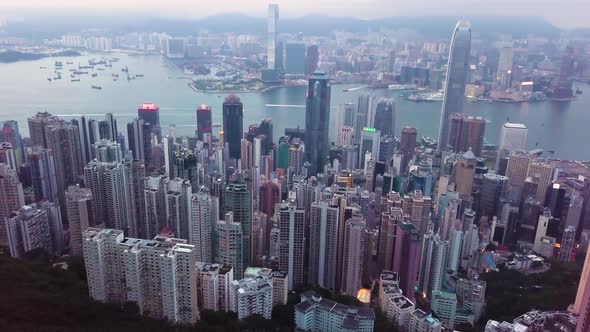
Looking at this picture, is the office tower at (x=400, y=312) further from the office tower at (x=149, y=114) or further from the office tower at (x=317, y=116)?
the office tower at (x=149, y=114)

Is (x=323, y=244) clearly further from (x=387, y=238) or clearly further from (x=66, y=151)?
(x=66, y=151)

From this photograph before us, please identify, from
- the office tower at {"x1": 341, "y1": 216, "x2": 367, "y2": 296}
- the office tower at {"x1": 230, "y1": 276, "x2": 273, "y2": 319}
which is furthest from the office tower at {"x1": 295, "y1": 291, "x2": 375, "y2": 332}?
the office tower at {"x1": 341, "y1": 216, "x2": 367, "y2": 296}

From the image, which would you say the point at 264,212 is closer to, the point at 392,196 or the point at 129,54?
the point at 392,196

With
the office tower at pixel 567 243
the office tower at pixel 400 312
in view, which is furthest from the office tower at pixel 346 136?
the office tower at pixel 400 312

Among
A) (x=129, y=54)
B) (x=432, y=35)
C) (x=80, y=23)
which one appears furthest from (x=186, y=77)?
(x=432, y=35)

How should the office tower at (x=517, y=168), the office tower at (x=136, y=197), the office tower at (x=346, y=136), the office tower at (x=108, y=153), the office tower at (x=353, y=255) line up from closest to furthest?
the office tower at (x=353, y=255) → the office tower at (x=136, y=197) → the office tower at (x=108, y=153) → the office tower at (x=517, y=168) → the office tower at (x=346, y=136)
